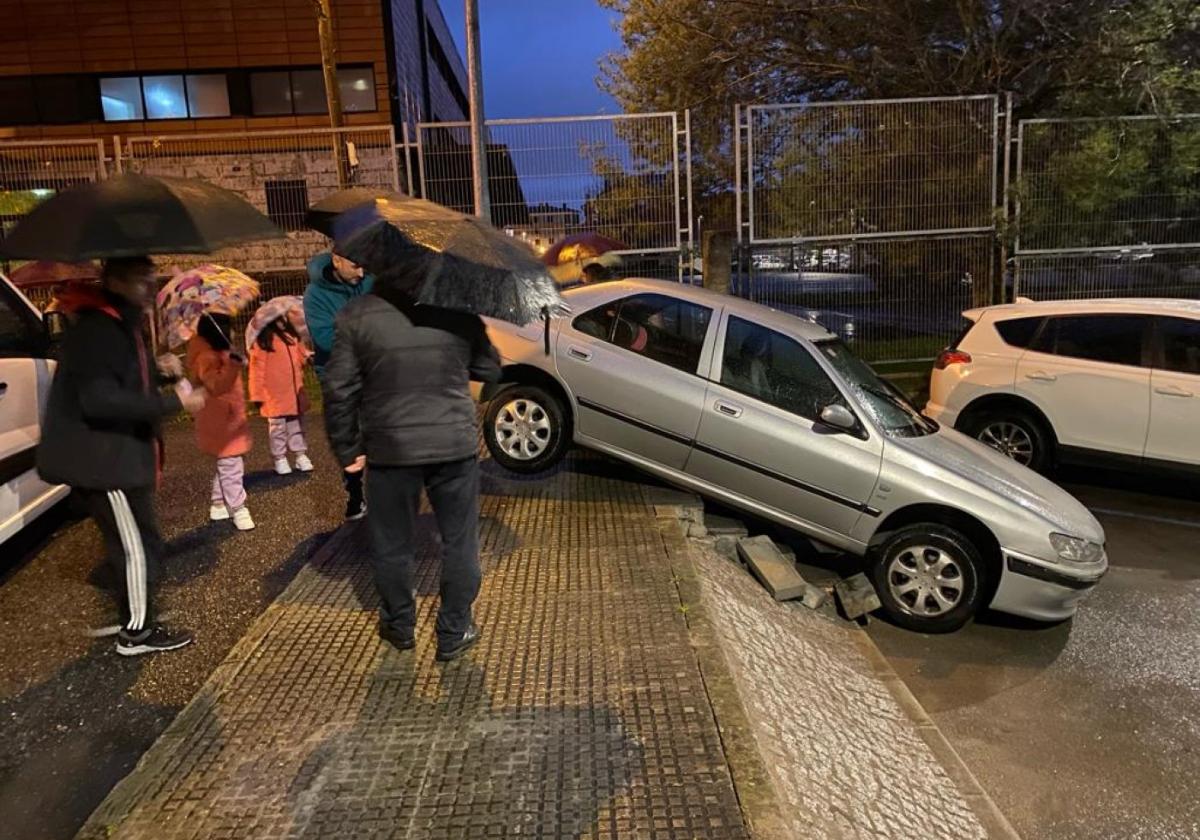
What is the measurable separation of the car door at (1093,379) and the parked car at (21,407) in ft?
24.3

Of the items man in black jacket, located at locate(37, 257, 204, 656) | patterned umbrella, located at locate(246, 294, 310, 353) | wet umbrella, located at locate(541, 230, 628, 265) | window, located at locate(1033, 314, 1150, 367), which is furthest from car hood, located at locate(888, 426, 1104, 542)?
patterned umbrella, located at locate(246, 294, 310, 353)

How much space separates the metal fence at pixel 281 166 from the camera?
10.6m

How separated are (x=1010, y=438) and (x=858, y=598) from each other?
11.2 feet

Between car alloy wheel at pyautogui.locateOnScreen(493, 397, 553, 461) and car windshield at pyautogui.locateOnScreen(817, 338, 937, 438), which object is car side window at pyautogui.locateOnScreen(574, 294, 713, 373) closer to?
car alloy wheel at pyautogui.locateOnScreen(493, 397, 553, 461)

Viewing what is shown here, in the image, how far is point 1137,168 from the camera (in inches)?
428

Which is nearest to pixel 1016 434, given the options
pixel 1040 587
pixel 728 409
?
pixel 1040 587

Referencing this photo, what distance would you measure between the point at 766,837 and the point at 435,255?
2222 millimetres

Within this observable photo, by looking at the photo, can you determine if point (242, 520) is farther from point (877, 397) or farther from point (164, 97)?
point (164, 97)

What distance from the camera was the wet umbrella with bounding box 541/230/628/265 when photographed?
8.83 m

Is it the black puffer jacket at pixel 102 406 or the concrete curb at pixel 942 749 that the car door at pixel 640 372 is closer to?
the concrete curb at pixel 942 749

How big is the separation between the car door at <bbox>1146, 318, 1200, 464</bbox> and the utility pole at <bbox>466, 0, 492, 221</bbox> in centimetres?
644

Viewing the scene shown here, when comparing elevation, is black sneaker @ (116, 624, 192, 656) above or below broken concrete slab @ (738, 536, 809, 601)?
above

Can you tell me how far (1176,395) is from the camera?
6.96 metres

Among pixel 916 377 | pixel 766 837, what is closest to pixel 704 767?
pixel 766 837
